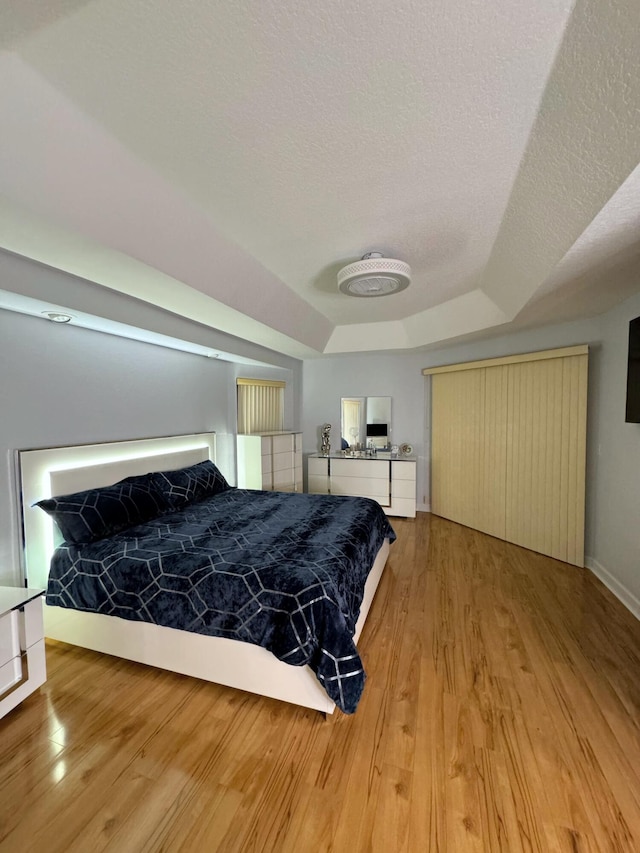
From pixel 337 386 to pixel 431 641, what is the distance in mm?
3753

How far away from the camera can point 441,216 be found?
6.46ft

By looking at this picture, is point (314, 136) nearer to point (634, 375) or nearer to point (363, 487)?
point (634, 375)

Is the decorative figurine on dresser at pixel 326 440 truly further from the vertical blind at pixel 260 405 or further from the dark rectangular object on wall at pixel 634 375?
the dark rectangular object on wall at pixel 634 375

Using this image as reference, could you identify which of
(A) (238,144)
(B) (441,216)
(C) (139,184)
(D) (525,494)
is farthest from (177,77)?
(D) (525,494)

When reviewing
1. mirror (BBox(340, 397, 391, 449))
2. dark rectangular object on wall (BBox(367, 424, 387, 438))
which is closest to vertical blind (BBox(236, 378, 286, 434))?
mirror (BBox(340, 397, 391, 449))

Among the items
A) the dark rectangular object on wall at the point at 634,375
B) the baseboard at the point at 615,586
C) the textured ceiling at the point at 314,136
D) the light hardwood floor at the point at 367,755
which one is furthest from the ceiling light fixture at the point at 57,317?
the baseboard at the point at 615,586

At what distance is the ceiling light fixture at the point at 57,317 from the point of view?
218 cm

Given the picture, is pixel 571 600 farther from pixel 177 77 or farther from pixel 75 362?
pixel 75 362

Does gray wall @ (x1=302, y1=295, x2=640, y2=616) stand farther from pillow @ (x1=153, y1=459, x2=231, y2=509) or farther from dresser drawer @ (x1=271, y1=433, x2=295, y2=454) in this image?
pillow @ (x1=153, y1=459, x2=231, y2=509)

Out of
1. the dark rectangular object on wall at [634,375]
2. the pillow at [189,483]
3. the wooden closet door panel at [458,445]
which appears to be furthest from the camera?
the wooden closet door panel at [458,445]

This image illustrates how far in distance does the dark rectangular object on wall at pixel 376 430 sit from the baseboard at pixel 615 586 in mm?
2706

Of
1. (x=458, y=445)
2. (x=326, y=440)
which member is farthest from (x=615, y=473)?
(x=326, y=440)

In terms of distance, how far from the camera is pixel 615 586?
283 cm

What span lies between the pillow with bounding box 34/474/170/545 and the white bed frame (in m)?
0.13
